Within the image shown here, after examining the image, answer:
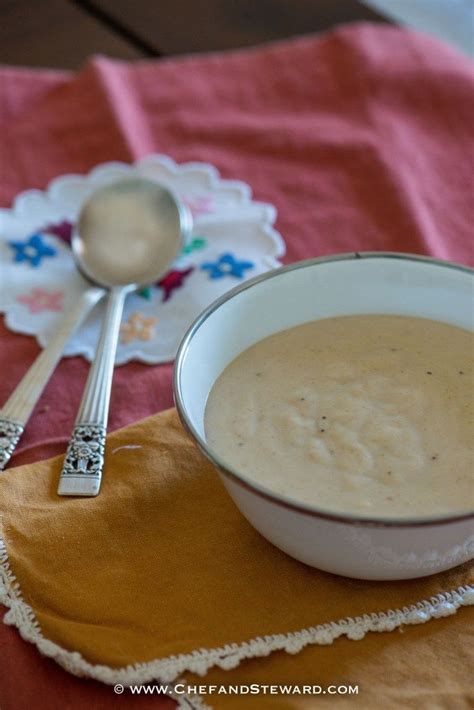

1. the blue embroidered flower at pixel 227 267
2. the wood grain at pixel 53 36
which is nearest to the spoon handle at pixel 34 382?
the blue embroidered flower at pixel 227 267

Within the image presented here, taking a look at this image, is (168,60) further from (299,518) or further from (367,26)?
(299,518)

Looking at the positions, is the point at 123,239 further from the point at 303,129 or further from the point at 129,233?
the point at 303,129

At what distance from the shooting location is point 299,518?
1.92ft

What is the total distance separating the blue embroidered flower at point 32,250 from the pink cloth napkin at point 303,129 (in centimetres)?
10

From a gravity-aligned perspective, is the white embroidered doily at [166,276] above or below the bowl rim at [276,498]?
below

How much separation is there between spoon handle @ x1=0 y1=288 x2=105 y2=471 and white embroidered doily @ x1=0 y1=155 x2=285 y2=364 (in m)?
0.02

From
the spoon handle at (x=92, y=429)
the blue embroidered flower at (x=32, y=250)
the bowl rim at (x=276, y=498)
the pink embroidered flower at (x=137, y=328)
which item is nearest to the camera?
the bowl rim at (x=276, y=498)

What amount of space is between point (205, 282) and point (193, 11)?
610mm

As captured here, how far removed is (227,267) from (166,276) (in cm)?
7

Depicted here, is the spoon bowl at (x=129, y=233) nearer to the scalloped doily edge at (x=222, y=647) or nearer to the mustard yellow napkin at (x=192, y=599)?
the mustard yellow napkin at (x=192, y=599)

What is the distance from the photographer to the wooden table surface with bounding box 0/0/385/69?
136cm

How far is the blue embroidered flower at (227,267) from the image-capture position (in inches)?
39.4

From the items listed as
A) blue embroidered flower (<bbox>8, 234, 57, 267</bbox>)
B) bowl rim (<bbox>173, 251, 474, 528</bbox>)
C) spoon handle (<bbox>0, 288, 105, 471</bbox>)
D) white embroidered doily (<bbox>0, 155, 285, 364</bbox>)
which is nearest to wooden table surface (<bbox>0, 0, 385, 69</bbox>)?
white embroidered doily (<bbox>0, 155, 285, 364</bbox>)

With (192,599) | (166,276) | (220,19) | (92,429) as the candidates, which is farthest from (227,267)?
(220,19)
